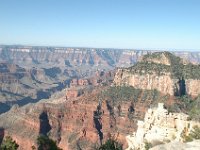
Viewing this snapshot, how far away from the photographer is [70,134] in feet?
645

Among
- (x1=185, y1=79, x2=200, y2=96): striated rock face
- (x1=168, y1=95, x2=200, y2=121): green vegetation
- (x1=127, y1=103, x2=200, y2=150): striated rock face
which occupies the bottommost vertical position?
(x1=168, y1=95, x2=200, y2=121): green vegetation

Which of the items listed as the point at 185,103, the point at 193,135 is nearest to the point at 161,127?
the point at 193,135

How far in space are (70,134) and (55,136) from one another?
25.6 ft

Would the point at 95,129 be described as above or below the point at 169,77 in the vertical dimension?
below

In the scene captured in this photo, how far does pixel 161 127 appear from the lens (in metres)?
91.5

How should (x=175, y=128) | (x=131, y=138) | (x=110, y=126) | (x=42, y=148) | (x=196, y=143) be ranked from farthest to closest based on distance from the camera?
(x=110, y=126) → (x=131, y=138) → (x=175, y=128) → (x=42, y=148) → (x=196, y=143)

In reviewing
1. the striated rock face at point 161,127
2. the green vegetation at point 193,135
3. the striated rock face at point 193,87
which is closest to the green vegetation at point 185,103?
the striated rock face at point 193,87

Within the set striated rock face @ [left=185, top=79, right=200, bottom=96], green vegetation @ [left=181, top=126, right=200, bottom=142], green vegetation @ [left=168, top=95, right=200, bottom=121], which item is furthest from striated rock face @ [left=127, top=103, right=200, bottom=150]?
striated rock face @ [left=185, top=79, right=200, bottom=96]

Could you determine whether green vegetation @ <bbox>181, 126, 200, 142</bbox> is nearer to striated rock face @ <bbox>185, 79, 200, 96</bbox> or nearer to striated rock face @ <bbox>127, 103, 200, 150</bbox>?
striated rock face @ <bbox>127, 103, 200, 150</bbox>

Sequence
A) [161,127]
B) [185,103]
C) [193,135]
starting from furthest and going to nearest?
[185,103] < [161,127] < [193,135]

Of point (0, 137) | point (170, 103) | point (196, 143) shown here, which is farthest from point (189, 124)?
point (0, 137)

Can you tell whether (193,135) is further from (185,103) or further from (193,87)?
(193,87)

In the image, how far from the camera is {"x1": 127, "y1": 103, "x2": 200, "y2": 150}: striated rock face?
280 feet

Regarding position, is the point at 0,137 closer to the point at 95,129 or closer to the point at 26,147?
the point at 26,147
